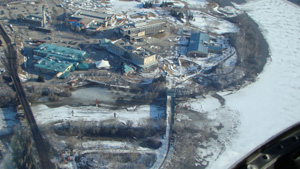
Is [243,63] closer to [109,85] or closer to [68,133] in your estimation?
[109,85]

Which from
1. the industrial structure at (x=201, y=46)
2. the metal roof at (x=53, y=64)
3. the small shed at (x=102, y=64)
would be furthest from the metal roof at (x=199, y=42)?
the metal roof at (x=53, y=64)

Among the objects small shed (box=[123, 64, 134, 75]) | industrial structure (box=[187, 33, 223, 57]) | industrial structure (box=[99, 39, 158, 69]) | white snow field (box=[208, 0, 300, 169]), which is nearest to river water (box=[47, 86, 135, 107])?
small shed (box=[123, 64, 134, 75])

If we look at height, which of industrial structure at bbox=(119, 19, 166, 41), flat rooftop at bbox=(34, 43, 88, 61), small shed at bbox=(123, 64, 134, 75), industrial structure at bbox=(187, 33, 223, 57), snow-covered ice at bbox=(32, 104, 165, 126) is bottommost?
snow-covered ice at bbox=(32, 104, 165, 126)

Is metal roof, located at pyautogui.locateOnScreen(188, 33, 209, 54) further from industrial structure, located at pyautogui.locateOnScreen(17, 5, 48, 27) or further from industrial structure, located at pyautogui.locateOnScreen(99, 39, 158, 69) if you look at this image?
industrial structure, located at pyautogui.locateOnScreen(17, 5, 48, 27)

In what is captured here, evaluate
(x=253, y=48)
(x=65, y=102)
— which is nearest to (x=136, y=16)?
(x=253, y=48)

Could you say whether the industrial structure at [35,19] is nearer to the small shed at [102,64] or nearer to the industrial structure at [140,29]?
the industrial structure at [140,29]

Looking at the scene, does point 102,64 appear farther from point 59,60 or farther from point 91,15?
point 91,15
